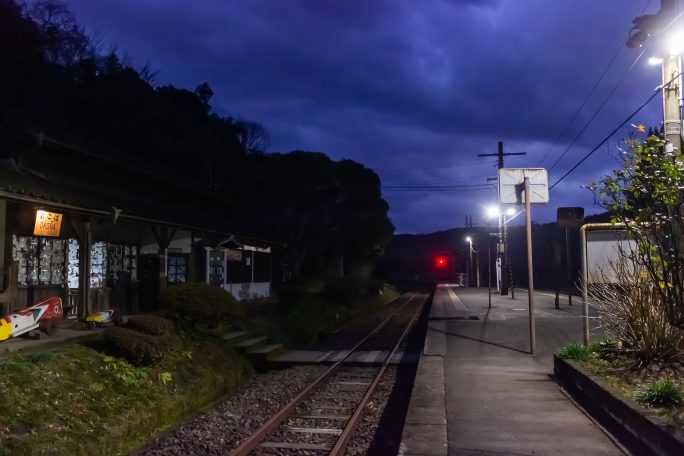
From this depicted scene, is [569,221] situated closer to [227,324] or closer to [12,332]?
[227,324]

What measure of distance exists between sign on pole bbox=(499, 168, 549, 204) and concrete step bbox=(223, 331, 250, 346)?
725cm

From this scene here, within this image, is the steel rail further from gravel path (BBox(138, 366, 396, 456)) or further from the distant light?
the distant light

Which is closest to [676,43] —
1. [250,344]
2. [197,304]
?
[197,304]

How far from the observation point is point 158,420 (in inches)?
379

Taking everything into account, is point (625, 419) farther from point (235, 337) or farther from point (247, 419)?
point (235, 337)

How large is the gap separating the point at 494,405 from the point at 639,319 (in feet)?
7.21

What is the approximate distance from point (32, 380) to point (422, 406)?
5.21 metres

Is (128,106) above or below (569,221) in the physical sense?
above

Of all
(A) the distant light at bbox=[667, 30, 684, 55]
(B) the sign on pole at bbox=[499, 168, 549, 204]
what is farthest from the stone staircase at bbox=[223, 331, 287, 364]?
(A) the distant light at bbox=[667, 30, 684, 55]

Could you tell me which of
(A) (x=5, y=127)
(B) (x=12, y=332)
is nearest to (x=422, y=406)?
(B) (x=12, y=332)

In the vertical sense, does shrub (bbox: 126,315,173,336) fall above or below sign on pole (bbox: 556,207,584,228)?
below

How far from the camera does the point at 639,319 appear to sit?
834 cm

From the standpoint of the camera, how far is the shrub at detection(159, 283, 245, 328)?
13.5m

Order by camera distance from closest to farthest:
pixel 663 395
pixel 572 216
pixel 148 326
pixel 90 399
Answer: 1. pixel 663 395
2. pixel 90 399
3. pixel 148 326
4. pixel 572 216
